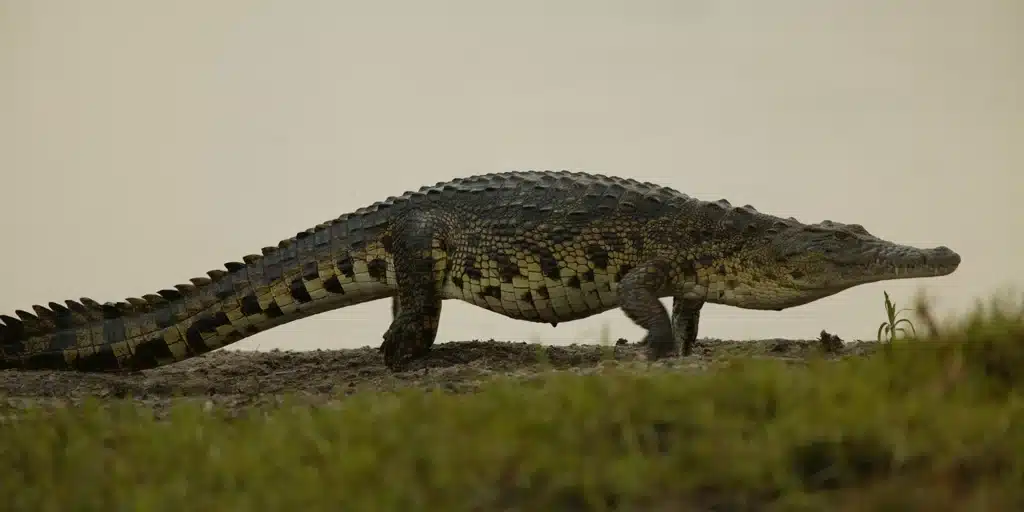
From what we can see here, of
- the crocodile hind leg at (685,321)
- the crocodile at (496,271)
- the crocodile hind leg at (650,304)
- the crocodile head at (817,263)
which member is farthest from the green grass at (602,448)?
the crocodile hind leg at (685,321)

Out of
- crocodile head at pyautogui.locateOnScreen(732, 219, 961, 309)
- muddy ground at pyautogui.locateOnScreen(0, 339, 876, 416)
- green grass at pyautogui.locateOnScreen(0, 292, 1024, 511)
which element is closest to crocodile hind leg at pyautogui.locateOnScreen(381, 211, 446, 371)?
muddy ground at pyautogui.locateOnScreen(0, 339, 876, 416)

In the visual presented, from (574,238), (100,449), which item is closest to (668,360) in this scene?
(574,238)

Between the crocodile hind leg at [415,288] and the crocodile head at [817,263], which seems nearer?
the crocodile head at [817,263]

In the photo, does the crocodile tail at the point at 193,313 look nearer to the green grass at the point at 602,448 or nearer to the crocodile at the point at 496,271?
the crocodile at the point at 496,271

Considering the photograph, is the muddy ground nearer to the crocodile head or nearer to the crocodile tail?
the crocodile tail

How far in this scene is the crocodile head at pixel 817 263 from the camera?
6.13m

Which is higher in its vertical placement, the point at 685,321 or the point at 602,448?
the point at 685,321

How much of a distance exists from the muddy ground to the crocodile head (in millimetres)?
349

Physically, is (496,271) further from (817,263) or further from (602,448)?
(602,448)

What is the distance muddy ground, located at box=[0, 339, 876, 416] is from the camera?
18.0ft

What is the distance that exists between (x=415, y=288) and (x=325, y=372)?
85 centimetres

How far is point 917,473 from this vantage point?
322 cm

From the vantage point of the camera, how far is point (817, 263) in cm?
636

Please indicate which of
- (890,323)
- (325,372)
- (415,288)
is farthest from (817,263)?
(325,372)
